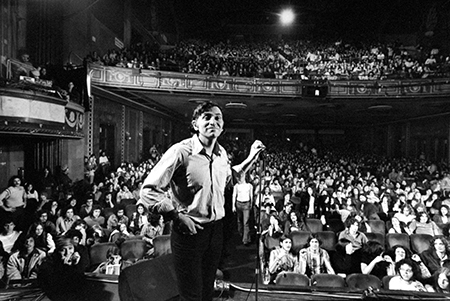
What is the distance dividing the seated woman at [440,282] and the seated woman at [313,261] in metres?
1.18

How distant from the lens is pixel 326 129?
2453 cm

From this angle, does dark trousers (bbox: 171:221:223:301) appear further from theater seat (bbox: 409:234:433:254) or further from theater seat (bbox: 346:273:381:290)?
theater seat (bbox: 409:234:433:254)

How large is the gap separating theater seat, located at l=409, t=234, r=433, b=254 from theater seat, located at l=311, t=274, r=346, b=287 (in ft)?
7.23

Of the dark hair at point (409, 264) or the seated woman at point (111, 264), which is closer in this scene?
the dark hair at point (409, 264)

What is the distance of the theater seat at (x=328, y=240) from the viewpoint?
5.12m

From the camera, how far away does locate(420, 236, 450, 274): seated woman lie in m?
4.49

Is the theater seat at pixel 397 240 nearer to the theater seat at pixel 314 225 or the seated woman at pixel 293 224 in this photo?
the theater seat at pixel 314 225

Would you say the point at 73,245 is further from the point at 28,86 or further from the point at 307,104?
the point at 307,104

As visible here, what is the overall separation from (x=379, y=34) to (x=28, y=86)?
21.8m

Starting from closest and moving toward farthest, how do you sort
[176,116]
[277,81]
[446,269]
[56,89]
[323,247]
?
[446,269] → [323,247] → [56,89] → [277,81] → [176,116]

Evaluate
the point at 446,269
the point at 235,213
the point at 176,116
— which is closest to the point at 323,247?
the point at 446,269

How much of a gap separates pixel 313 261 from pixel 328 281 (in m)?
0.72

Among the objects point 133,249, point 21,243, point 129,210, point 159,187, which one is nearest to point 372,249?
point 133,249

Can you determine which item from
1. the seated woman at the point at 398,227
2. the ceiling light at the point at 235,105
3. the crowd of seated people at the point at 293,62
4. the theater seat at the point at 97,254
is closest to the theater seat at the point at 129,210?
the theater seat at the point at 97,254
